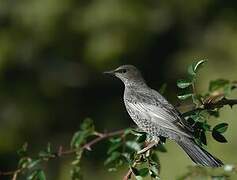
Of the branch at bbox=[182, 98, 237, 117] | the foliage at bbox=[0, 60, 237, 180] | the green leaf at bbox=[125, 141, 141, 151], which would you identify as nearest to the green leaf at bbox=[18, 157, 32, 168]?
the foliage at bbox=[0, 60, 237, 180]

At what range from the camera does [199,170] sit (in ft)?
9.83

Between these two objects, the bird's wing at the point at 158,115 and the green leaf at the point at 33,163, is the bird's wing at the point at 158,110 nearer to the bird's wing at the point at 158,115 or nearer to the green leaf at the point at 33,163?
the bird's wing at the point at 158,115

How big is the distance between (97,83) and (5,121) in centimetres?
159

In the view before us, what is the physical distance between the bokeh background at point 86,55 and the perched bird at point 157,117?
5.28m

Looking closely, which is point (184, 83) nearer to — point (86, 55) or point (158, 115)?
point (158, 115)

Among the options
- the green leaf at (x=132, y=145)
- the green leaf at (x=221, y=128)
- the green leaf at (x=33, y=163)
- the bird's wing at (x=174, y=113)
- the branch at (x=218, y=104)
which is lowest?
the green leaf at (x=33, y=163)

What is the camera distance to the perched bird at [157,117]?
438cm

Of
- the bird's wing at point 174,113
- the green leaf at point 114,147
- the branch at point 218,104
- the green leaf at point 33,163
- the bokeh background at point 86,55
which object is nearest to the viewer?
the branch at point 218,104

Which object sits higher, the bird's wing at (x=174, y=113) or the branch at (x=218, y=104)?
the branch at (x=218, y=104)

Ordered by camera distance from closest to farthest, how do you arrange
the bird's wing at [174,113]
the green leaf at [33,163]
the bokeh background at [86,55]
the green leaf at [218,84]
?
the green leaf at [218,84] → the bird's wing at [174,113] → the green leaf at [33,163] → the bokeh background at [86,55]

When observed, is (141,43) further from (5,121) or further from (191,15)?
(5,121)

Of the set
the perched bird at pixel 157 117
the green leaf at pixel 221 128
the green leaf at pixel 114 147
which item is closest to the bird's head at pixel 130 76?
the perched bird at pixel 157 117

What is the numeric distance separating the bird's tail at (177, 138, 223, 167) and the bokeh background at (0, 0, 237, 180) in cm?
621

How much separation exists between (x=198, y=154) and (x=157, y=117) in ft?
1.89
